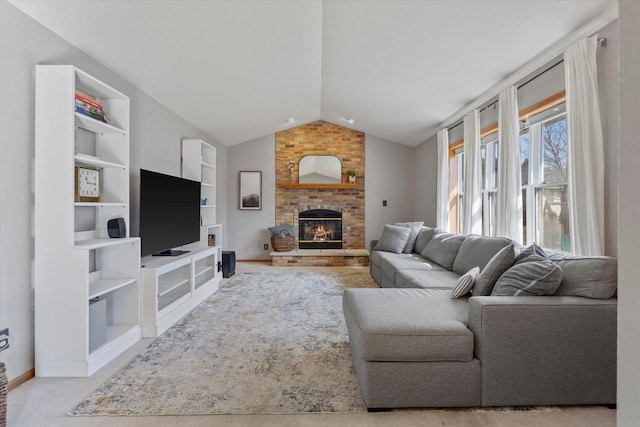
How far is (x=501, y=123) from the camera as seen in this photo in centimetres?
338

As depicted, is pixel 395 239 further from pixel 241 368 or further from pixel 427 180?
pixel 241 368

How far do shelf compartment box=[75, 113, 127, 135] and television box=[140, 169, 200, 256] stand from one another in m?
0.45

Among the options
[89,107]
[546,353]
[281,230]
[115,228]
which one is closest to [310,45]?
[89,107]

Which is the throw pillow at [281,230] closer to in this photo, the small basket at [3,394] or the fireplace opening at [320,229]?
the fireplace opening at [320,229]

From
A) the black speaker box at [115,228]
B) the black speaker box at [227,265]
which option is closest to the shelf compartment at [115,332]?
the black speaker box at [115,228]

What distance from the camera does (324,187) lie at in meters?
6.79

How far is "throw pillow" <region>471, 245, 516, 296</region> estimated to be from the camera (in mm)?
2246

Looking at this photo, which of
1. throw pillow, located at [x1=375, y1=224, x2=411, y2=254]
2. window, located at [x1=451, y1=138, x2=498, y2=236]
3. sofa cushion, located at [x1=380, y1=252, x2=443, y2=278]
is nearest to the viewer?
sofa cushion, located at [x1=380, y1=252, x2=443, y2=278]

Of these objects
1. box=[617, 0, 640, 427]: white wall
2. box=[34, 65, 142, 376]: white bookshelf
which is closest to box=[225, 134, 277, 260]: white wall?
box=[34, 65, 142, 376]: white bookshelf

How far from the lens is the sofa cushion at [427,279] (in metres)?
2.86

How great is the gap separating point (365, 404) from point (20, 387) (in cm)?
208

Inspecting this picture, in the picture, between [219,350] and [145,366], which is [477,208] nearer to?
[219,350]

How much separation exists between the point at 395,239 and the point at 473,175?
4.98 ft

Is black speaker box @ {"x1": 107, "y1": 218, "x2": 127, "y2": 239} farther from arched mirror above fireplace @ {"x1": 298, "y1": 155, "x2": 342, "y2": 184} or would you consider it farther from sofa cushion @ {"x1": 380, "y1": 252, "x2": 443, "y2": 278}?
arched mirror above fireplace @ {"x1": 298, "y1": 155, "x2": 342, "y2": 184}
